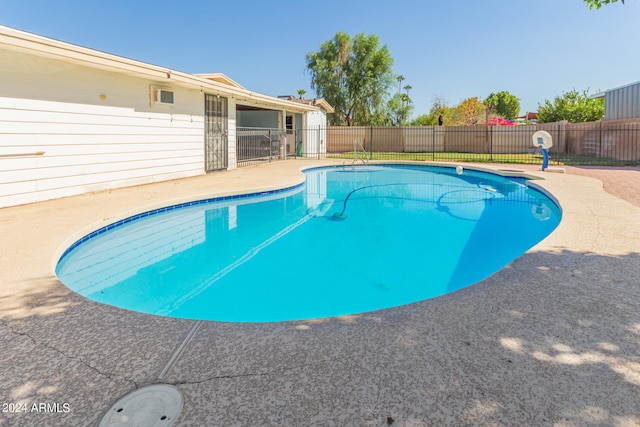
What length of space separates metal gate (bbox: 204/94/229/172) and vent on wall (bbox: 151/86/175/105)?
160cm

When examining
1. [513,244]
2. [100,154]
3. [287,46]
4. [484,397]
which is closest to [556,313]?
[484,397]

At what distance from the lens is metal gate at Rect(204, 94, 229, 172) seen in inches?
451

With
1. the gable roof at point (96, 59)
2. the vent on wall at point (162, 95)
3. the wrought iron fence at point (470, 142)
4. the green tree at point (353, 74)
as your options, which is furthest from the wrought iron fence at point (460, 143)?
the green tree at point (353, 74)

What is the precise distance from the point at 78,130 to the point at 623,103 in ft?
64.3

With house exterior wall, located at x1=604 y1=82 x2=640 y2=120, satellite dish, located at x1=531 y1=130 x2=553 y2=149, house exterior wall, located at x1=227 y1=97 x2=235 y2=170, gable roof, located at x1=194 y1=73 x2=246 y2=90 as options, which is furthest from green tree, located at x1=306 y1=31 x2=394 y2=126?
satellite dish, located at x1=531 y1=130 x2=553 y2=149

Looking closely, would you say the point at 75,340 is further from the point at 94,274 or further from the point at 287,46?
the point at 287,46

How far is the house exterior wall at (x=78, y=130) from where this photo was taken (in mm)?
6195

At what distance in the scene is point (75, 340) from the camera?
2158mm

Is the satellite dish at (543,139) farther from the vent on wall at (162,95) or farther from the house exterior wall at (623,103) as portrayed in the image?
the vent on wall at (162,95)

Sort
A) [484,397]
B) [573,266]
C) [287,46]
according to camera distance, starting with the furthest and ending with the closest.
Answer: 1. [287,46]
2. [573,266]
3. [484,397]

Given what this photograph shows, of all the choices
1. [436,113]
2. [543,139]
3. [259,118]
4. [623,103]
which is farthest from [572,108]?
[259,118]

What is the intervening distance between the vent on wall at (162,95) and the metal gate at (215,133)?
1.60 meters

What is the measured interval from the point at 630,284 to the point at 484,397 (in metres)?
2.14

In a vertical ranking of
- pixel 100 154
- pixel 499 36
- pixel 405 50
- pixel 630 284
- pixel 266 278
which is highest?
pixel 405 50
